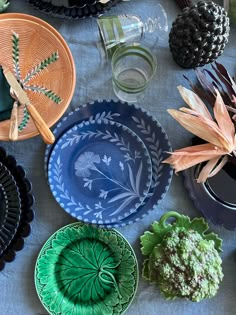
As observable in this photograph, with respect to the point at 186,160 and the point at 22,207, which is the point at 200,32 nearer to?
the point at 186,160

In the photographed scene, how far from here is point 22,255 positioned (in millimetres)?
846

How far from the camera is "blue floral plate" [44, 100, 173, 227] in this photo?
845mm

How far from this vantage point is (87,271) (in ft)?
2.81

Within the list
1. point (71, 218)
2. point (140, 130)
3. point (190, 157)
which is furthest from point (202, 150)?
point (71, 218)

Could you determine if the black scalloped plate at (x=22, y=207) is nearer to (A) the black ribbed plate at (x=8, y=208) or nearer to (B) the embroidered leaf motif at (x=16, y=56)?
(A) the black ribbed plate at (x=8, y=208)

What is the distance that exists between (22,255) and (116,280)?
0.17m

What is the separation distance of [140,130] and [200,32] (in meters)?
0.19

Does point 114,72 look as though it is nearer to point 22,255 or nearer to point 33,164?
point 33,164

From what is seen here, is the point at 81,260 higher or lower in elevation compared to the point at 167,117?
lower

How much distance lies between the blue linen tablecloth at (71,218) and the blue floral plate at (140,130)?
25 millimetres

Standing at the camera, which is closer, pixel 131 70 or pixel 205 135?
pixel 205 135

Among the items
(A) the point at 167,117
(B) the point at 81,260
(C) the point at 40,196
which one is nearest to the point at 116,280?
(B) the point at 81,260

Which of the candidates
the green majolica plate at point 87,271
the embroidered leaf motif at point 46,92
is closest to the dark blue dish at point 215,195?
the green majolica plate at point 87,271

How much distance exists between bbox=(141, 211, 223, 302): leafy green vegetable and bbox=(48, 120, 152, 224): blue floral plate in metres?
0.08
